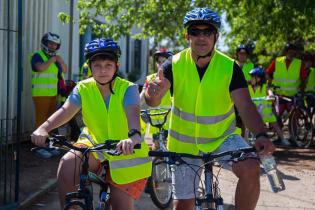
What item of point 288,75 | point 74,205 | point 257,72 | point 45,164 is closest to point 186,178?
point 74,205

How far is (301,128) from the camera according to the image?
38.2ft

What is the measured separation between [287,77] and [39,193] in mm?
6470

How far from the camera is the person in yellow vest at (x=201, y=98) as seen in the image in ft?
13.5

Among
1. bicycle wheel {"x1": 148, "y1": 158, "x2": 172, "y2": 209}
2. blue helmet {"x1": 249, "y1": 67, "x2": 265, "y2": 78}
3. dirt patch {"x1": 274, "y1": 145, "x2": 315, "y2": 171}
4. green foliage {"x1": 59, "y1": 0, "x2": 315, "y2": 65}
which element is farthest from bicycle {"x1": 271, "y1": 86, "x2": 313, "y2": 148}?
bicycle wheel {"x1": 148, "y1": 158, "x2": 172, "y2": 209}

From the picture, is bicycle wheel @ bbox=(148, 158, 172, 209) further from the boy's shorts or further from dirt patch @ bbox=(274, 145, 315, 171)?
dirt patch @ bbox=(274, 145, 315, 171)

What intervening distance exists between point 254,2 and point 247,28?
9.50 ft

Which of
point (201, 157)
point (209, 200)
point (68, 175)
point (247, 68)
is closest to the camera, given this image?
point (209, 200)

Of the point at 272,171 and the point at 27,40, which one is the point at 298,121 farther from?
the point at 272,171

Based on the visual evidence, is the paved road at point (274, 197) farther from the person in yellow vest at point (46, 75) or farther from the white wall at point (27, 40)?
the person in yellow vest at point (46, 75)

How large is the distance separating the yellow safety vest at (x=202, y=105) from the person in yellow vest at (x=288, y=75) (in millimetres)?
7655

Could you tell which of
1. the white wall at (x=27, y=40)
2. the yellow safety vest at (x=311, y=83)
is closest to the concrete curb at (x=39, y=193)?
the white wall at (x=27, y=40)

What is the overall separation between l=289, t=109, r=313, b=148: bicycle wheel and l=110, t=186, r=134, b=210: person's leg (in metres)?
7.86

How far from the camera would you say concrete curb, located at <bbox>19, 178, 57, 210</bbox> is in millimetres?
6445

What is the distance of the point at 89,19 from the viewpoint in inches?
484
